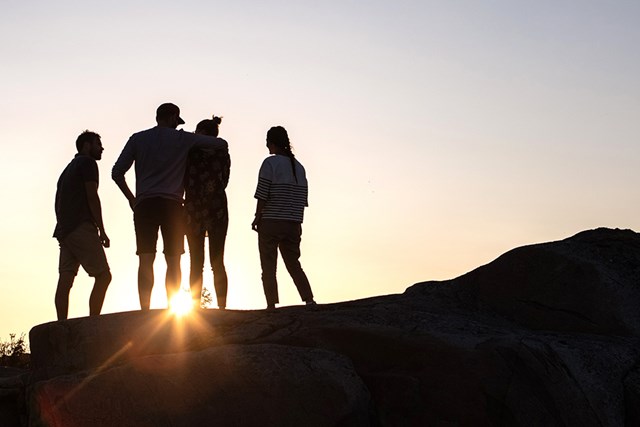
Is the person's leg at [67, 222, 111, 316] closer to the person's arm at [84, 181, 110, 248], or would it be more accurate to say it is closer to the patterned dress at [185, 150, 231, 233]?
the person's arm at [84, 181, 110, 248]

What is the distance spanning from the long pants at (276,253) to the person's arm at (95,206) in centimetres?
164

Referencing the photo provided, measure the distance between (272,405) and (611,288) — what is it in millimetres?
3540

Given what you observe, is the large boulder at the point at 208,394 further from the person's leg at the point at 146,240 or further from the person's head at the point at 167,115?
the person's head at the point at 167,115

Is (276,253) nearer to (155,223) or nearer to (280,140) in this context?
(280,140)

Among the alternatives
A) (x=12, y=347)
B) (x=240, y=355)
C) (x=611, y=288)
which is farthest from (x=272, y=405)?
(x=12, y=347)

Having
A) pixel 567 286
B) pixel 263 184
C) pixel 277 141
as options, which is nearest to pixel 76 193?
pixel 263 184

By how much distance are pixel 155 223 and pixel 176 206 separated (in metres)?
0.25

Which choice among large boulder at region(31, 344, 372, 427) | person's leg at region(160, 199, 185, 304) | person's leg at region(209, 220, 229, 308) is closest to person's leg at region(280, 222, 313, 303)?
person's leg at region(209, 220, 229, 308)

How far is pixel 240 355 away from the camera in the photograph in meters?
7.15

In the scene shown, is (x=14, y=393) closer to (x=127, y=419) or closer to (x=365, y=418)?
(x=127, y=419)

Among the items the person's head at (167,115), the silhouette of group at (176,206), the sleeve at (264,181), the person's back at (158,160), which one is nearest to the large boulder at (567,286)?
the silhouette of group at (176,206)

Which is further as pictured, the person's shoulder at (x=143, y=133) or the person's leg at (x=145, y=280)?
the person's shoulder at (x=143, y=133)

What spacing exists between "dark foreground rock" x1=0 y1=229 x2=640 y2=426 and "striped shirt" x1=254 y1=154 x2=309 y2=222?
1815 mm

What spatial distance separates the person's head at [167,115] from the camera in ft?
30.0
